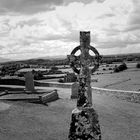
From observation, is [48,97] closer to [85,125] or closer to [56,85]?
[56,85]

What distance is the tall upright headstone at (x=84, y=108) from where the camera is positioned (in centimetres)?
489

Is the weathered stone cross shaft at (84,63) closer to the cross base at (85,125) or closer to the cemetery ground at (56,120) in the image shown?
the cross base at (85,125)

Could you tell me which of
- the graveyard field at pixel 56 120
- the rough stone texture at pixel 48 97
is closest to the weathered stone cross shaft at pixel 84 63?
the graveyard field at pixel 56 120

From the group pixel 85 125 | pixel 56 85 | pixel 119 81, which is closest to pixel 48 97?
pixel 56 85

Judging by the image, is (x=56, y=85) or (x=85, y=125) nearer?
(x=85, y=125)

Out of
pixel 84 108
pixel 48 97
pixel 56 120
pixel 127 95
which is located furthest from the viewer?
pixel 48 97

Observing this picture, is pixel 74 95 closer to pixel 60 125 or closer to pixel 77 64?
pixel 60 125

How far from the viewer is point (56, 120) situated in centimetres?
1452

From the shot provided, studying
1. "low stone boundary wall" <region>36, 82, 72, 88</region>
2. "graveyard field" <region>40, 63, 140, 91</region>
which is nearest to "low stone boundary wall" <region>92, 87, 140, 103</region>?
"graveyard field" <region>40, 63, 140, 91</region>

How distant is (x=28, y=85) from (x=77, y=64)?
746 inches

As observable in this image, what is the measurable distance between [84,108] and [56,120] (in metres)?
9.80

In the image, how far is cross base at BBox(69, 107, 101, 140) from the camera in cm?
488

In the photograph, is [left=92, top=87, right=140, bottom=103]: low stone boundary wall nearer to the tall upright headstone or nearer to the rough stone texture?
the rough stone texture

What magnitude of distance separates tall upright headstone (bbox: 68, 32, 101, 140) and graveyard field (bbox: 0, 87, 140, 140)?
663cm
